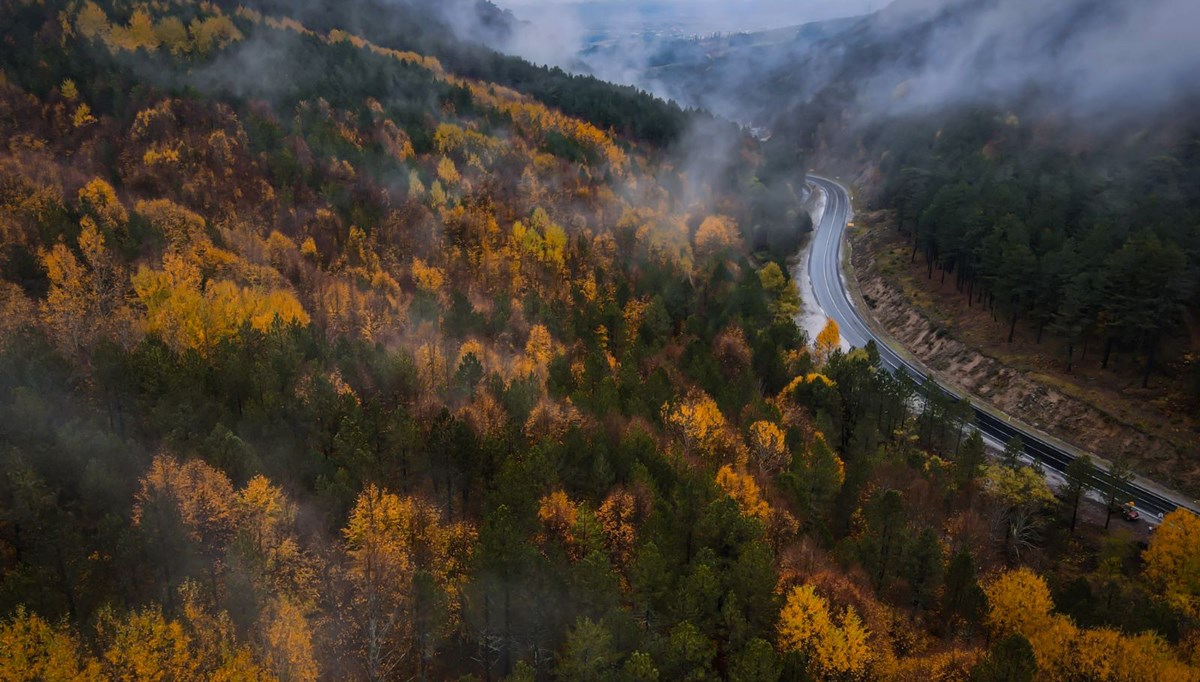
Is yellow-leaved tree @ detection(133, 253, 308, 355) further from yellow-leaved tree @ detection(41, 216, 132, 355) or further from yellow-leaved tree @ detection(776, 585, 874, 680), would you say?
yellow-leaved tree @ detection(776, 585, 874, 680)

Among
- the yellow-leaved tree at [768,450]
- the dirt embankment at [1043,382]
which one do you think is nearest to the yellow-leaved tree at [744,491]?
the yellow-leaved tree at [768,450]

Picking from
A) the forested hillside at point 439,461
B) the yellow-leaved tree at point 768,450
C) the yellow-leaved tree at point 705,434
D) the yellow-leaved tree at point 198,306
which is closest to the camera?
the forested hillside at point 439,461

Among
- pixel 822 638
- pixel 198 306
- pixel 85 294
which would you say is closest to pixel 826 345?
pixel 822 638

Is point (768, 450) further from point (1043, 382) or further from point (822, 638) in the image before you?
point (1043, 382)

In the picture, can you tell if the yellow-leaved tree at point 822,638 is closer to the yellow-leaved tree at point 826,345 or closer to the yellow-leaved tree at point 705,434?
the yellow-leaved tree at point 705,434

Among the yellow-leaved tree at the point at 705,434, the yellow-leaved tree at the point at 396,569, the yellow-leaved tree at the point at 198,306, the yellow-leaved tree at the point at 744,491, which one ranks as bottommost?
the yellow-leaved tree at the point at 396,569

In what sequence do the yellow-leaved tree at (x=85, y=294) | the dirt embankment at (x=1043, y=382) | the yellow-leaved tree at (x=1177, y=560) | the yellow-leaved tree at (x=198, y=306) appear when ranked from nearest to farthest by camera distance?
1. the yellow-leaved tree at (x=1177, y=560)
2. the yellow-leaved tree at (x=85, y=294)
3. the yellow-leaved tree at (x=198, y=306)
4. the dirt embankment at (x=1043, y=382)

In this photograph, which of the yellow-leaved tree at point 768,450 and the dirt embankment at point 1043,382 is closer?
the yellow-leaved tree at point 768,450
